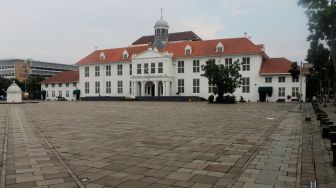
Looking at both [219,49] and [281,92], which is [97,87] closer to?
[219,49]

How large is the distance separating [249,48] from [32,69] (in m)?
106

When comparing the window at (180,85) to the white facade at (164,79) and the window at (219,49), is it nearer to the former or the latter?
the white facade at (164,79)

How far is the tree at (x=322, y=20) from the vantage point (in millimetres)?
28141

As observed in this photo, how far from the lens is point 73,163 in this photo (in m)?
7.89

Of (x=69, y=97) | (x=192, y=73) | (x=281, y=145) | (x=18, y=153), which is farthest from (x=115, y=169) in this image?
(x=69, y=97)

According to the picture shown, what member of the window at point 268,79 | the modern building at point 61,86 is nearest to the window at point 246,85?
the window at point 268,79

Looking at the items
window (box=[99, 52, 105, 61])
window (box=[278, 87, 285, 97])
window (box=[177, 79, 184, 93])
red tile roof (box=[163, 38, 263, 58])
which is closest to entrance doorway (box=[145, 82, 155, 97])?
window (box=[177, 79, 184, 93])

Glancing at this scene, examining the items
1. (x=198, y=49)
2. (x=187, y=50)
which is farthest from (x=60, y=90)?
(x=198, y=49)

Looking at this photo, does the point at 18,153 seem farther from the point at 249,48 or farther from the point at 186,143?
the point at 249,48

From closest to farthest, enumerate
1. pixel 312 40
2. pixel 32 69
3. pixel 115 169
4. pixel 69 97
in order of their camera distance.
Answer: pixel 115 169
pixel 312 40
pixel 69 97
pixel 32 69

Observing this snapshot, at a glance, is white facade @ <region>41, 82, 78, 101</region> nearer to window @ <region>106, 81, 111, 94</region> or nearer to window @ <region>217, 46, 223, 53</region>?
window @ <region>106, 81, 111, 94</region>

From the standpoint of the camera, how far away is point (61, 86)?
85.1 meters

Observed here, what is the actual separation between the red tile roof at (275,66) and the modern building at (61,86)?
146 ft

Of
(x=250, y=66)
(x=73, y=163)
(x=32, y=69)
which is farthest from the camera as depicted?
(x=32, y=69)
